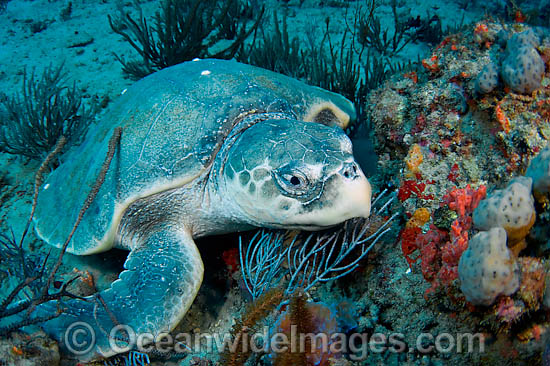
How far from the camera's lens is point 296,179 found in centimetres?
178

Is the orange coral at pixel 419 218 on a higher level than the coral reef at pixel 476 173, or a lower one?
lower

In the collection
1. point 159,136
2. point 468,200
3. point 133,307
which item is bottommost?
point 133,307

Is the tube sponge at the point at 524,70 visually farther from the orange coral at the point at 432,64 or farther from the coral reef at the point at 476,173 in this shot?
the orange coral at the point at 432,64

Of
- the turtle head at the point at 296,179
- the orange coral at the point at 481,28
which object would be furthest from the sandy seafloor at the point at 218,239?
the orange coral at the point at 481,28

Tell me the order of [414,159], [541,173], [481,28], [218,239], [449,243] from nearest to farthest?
[541,173] < [449,243] < [414,159] < [481,28] < [218,239]

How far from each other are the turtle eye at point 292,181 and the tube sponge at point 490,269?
2.75ft

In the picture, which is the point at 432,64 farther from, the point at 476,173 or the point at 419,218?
the point at 419,218

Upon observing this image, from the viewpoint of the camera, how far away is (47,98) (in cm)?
365

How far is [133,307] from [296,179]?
43.9 inches

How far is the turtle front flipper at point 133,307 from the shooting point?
167 cm

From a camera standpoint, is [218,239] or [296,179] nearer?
[296,179]

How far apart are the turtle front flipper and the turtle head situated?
0.50m

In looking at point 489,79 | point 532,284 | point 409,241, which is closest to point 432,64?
point 489,79

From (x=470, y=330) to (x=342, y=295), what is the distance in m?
0.73
